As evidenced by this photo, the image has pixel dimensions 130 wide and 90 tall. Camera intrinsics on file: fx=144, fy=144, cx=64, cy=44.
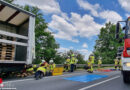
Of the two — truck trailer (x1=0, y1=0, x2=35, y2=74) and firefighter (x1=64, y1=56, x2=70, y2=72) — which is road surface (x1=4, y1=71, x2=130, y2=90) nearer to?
truck trailer (x1=0, y1=0, x2=35, y2=74)

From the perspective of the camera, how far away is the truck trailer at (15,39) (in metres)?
6.59

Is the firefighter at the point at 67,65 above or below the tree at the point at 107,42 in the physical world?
below

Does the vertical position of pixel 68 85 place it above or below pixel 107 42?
below

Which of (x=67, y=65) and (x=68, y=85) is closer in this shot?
(x=68, y=85)

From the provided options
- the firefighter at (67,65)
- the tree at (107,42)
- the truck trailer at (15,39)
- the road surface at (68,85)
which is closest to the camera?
the road surface at (68,85)

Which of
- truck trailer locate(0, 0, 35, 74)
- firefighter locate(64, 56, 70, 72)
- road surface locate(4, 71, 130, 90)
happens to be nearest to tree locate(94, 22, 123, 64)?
firefighter locate(64, 56, 70, 72)

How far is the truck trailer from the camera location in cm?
659

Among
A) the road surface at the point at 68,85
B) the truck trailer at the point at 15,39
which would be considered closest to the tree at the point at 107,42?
the road surface at the point at 68,85

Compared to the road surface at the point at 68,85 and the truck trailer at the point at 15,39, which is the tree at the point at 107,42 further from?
the truck trailer at the point at 15,39

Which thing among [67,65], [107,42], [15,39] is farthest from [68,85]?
[107,42]

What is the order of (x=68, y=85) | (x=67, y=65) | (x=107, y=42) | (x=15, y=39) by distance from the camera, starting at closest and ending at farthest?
1. (x=68, y=85)
2. (x=15, y=39)
3. (x=67, y=65)
4. (x=107, y=42)

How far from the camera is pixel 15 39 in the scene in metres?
7.25

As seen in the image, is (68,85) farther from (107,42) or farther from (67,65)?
(107,42)

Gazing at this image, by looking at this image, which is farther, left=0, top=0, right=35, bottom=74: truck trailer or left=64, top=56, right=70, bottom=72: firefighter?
left=64, top=56, right=70, bottom=72: firefighter
